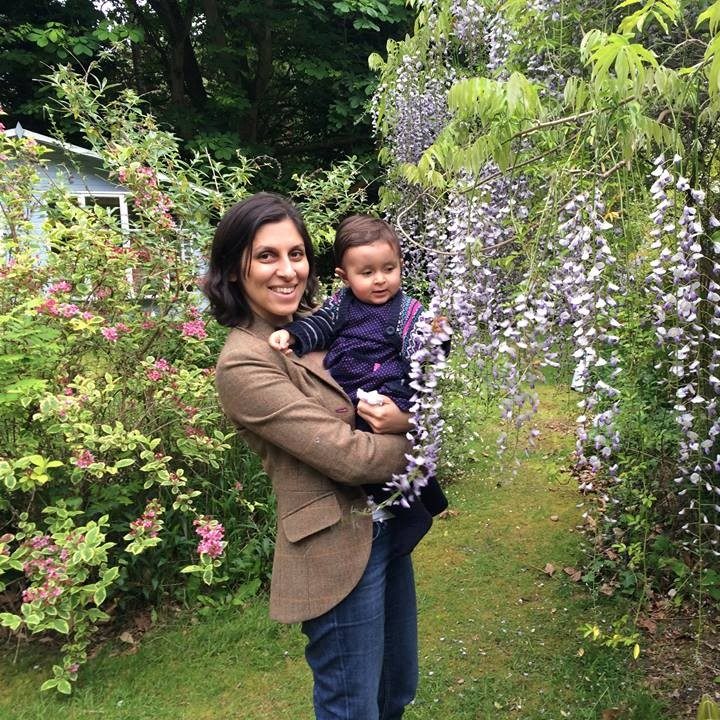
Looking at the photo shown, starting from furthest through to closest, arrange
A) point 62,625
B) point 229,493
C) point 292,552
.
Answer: point 229,493, point 62,625, point 292,552

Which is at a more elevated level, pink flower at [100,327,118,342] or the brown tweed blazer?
pink flower at [100,327,118,342]

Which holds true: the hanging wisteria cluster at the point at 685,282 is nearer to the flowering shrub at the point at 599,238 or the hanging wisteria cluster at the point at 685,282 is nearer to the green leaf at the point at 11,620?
the flowering shrub at the point at 599,238

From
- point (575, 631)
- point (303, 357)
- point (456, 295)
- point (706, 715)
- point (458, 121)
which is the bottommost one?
point (575, 631)

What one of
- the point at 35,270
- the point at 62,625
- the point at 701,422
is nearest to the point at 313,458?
the point at 701,422

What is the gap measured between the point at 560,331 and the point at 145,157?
2.51 metres

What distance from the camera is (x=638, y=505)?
9.83 feet

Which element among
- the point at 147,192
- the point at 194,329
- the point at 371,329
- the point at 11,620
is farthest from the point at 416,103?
the point at 11,620

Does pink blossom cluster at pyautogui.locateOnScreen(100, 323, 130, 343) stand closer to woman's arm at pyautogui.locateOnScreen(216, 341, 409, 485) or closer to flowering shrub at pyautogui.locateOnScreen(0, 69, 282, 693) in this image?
flowering shrub at pyautogui.locateOnScreen(0, 69, 282, 693)

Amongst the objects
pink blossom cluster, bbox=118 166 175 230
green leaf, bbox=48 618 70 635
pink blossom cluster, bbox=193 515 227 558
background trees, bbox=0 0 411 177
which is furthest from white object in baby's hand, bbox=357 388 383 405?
background trees, bbox=0 0 411 177

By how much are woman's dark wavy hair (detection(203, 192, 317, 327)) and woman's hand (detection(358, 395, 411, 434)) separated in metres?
0.39

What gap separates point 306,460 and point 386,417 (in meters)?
0.23

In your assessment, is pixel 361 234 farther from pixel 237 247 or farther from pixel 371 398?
pixel 371 398

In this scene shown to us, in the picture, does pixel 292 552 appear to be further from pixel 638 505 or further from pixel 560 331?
pixel 638 505

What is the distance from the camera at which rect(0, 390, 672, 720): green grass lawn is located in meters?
2.69
